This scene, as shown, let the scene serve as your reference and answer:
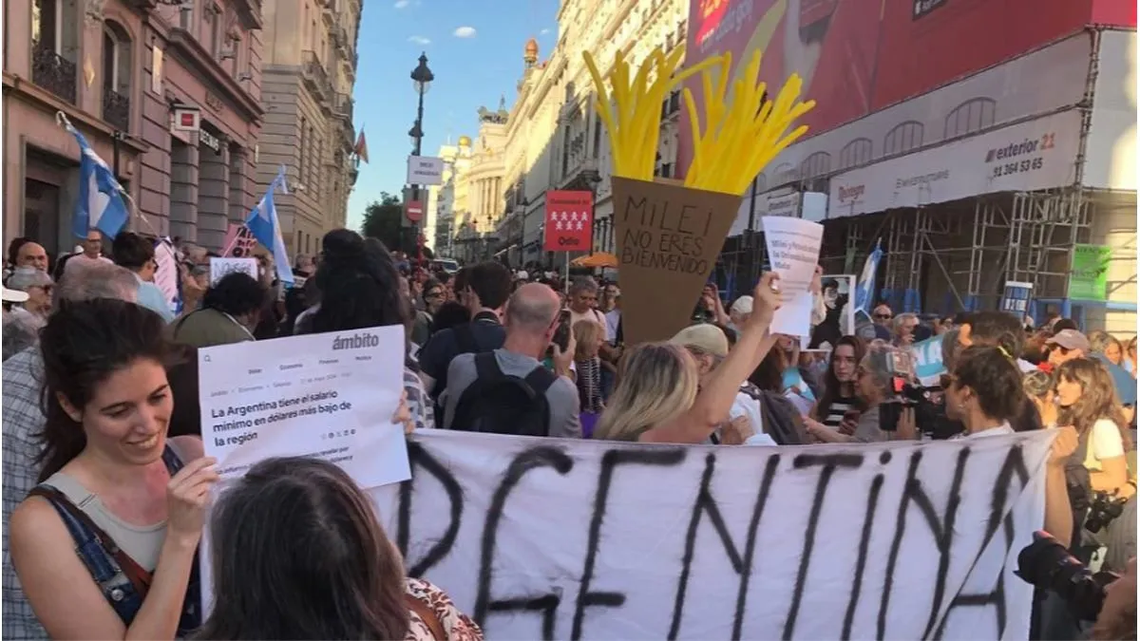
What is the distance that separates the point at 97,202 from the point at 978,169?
12.6 metres

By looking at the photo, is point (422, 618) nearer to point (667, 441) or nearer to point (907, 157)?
point (667, 441)

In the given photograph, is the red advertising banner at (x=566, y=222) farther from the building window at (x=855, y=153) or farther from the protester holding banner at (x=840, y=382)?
the protester holding banner at (x=840, y=382)

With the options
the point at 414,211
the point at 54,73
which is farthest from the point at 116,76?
the point at 414,211

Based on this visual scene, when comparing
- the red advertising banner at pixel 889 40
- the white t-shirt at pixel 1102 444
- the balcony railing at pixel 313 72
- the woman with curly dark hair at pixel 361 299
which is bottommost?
the white t-shirt at pixel 1102 444

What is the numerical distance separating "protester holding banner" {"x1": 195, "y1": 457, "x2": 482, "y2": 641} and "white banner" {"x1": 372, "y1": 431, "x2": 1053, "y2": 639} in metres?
1.17

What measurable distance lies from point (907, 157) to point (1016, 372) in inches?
572

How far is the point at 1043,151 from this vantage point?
41.7 feet

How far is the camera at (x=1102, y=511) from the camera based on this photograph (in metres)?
3.32

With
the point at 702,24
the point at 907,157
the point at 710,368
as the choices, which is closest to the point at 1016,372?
the point at 710,368

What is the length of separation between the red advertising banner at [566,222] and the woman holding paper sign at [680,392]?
12.9m

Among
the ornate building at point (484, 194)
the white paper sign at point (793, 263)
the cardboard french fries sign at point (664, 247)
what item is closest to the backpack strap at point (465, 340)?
the cardboard french fries sign at point (664, 247)

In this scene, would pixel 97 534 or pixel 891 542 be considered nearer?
pixel 97 534

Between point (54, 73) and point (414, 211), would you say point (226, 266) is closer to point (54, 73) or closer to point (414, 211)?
point (54, 73)

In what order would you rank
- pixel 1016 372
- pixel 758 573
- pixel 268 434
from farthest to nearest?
pixel 1016 372
pixel 758 573
pixel 268 434
